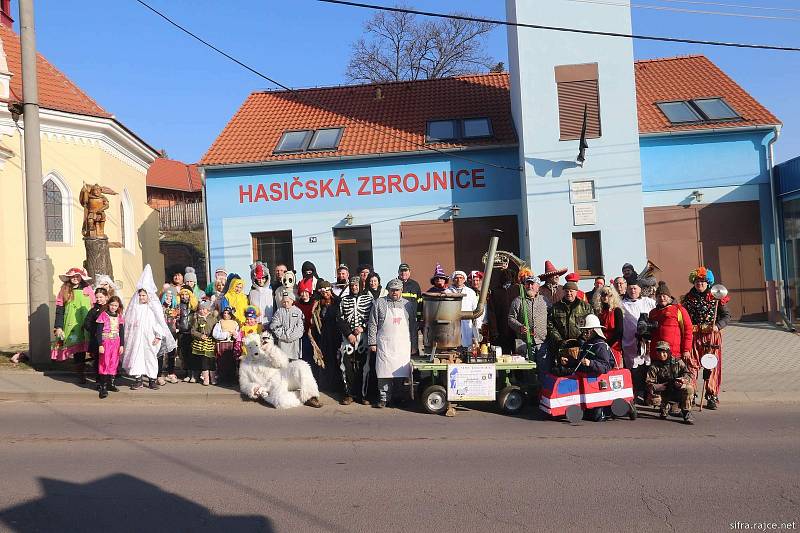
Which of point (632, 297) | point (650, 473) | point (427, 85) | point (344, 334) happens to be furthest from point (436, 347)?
point (427, 85)

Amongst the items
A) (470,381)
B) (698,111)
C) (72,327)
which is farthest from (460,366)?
(698,111)

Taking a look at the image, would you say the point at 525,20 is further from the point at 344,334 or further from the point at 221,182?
the point at 344,334

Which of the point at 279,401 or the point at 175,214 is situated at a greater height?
the point at 175,214

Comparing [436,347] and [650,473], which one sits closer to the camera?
[650,473]

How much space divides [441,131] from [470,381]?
11.9 metres

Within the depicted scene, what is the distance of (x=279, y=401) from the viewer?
32.4 feet

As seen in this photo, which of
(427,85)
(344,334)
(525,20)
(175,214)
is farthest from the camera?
(175,214)

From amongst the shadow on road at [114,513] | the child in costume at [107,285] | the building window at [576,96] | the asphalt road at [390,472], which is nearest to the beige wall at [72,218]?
the child in costume at [107,285]

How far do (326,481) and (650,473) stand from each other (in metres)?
2.90

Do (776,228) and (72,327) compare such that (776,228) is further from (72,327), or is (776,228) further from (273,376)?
(72,327)

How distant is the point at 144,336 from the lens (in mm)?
10812

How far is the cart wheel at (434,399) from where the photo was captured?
9.53 metres

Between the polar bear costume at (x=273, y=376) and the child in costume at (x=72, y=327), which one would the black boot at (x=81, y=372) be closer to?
the child in costume at (x=72, y=327)

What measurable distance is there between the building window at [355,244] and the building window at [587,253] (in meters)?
5.43
